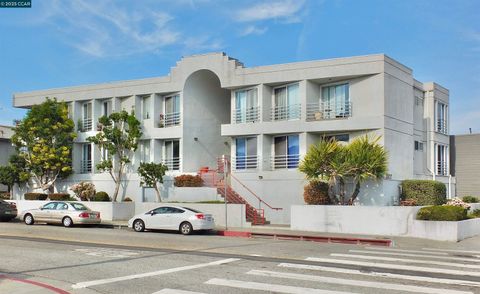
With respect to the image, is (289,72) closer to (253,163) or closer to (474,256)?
(253,163)

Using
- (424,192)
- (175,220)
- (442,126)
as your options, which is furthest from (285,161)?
(442,126)

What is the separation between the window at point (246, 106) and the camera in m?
31.0

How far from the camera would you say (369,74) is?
27250mm

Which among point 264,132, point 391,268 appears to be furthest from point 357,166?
point 391,268

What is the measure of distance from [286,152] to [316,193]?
181 inches

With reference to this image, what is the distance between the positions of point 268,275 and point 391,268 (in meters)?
3.56

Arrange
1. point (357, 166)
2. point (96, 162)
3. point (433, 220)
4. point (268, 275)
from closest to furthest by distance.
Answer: point (268, 275)
point (433, 220)
point (357, 166)
point (96, 162)

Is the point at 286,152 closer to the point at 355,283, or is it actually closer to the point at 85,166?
the point at 85,166

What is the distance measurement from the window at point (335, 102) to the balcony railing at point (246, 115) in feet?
12.8

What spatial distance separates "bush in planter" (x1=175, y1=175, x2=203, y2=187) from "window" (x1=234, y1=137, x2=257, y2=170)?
2.37 meters

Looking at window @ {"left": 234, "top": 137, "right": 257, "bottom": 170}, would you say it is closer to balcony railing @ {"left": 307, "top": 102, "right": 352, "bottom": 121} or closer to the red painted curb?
balcony railing @ {"left": 307, "top": 102, "right": 352, "bottom": 121}

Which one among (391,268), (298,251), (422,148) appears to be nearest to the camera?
(391,268)

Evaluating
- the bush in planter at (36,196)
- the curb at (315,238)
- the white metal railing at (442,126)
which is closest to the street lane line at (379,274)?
the curb at (315,238)

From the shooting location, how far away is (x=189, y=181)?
31.0m
